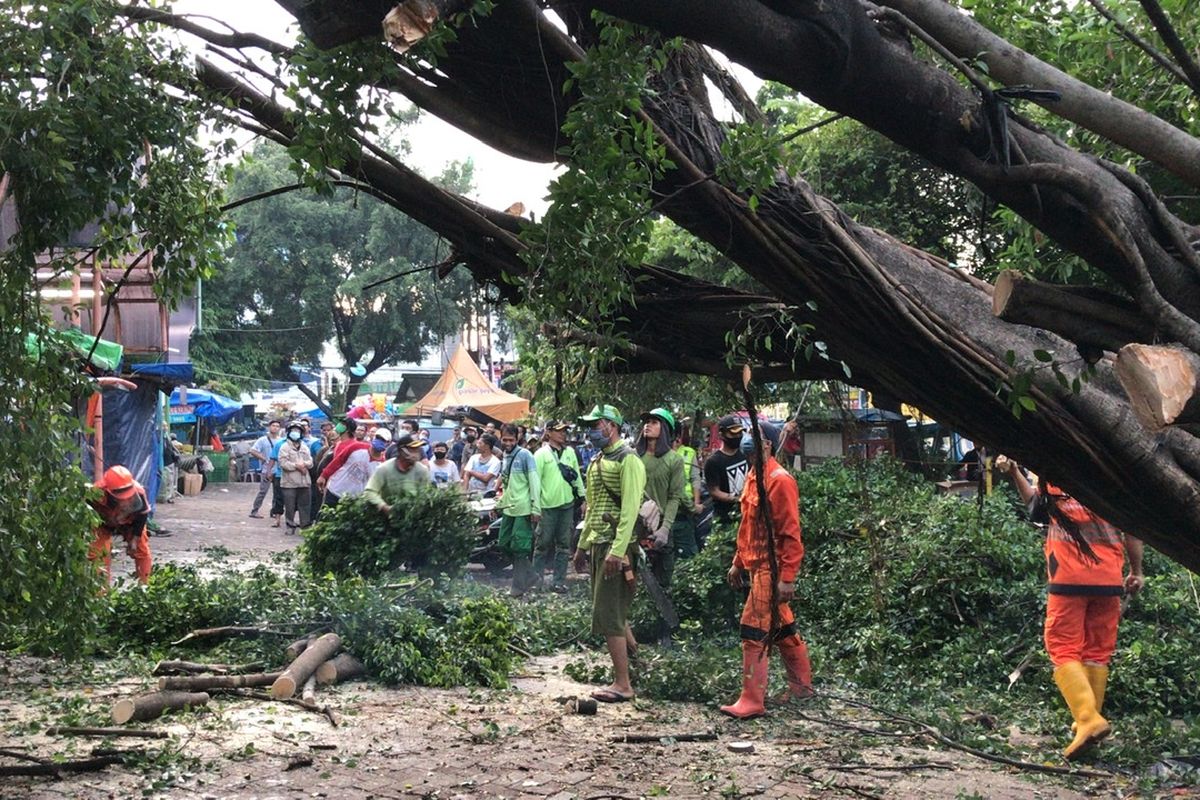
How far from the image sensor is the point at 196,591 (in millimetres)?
10625

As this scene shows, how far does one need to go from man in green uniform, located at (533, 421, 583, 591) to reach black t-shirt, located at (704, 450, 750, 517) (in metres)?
2.67

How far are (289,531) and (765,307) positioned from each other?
18666 millimetres

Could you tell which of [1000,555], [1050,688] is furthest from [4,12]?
[1000,555]

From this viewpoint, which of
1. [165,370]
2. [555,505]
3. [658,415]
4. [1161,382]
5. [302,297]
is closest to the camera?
[1161,382]

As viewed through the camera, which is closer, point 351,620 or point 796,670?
point 796,670

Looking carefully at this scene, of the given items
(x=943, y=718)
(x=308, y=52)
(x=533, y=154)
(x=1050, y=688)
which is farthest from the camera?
(x=1050, y=688)

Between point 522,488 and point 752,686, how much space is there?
6.59m

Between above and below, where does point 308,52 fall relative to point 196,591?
above

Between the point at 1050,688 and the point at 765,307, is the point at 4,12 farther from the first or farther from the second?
the point at 1050,688

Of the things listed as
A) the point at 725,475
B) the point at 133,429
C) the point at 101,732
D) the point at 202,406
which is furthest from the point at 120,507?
the point at 202,406

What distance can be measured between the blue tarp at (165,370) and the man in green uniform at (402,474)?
926 cm

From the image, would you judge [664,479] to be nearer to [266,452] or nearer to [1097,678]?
[1097,678]

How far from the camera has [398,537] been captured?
38.5 feet

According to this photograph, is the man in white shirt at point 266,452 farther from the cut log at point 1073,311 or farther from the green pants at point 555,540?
the cut log at point 1073,311
